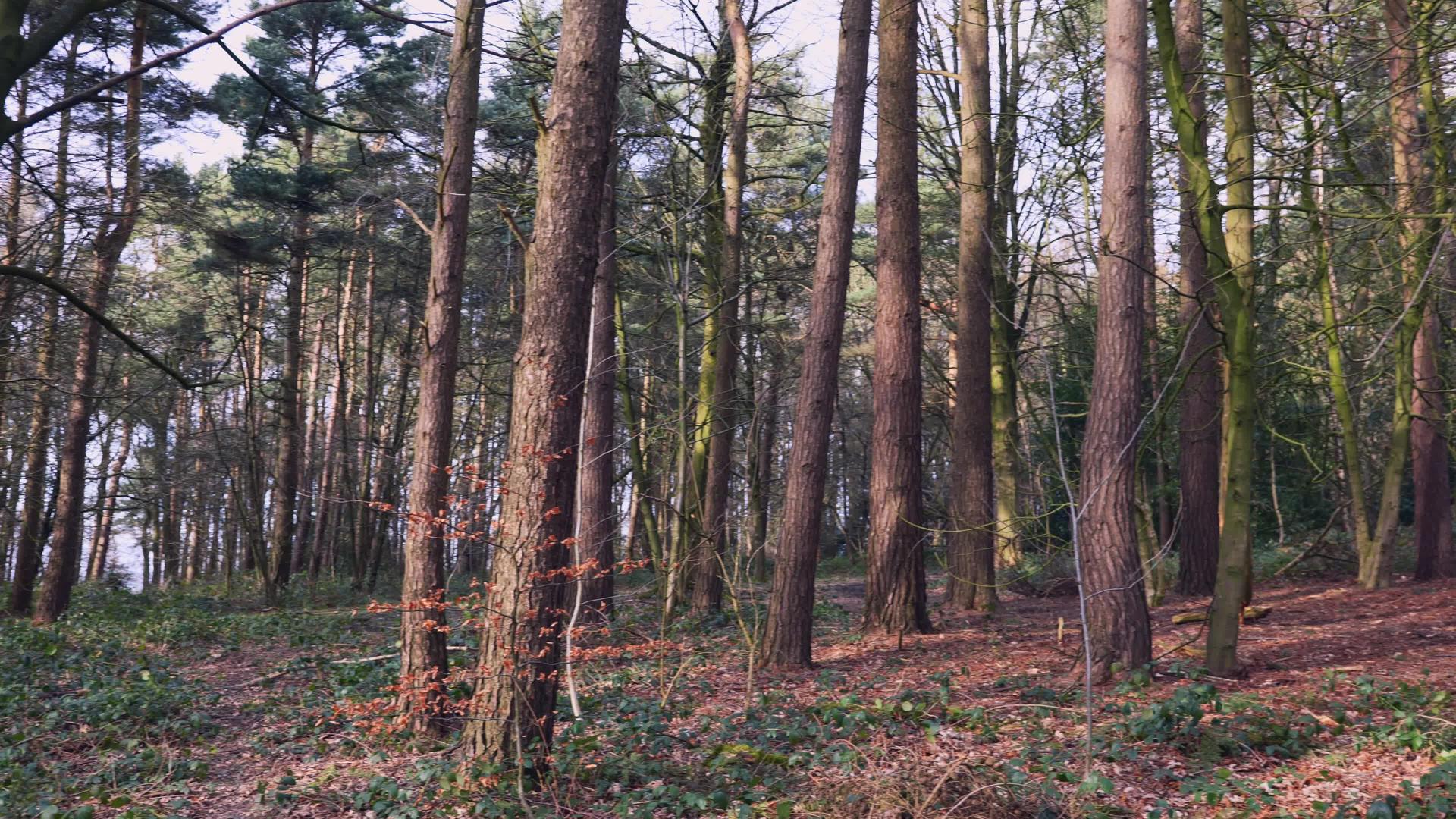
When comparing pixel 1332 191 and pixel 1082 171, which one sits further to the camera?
pixel 1332 191

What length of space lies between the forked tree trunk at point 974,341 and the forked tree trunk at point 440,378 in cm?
707

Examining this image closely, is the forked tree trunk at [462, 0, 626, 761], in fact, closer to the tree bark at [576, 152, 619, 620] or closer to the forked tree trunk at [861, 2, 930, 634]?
the forked tree trunk at [861, 2, 930, 634]

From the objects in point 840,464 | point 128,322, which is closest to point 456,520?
point 128,322

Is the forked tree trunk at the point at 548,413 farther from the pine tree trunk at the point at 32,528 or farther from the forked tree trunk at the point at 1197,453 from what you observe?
the pine tree trunk at the point at 32,528

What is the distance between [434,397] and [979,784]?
15.9ft

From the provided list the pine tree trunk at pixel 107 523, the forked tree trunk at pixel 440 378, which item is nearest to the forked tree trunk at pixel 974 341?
the forked tree trunk at pixel 440 378

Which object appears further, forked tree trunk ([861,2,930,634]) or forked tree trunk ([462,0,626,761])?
forked tree trunk ([861,2,930,634])

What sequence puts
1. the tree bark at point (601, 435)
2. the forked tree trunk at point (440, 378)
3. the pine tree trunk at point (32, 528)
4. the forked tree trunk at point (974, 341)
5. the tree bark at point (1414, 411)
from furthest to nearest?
the pine tree trunk at point (32, 528) < the forked tree trunk at point (974, 341) < the tree bark at point (601, 435) < the tree bark at point (1414, 411) < the forked tree trunk at point (440, 378)

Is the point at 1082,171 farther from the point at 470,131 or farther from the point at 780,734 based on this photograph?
the point at 780,734

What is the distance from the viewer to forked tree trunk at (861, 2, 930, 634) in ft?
32.8

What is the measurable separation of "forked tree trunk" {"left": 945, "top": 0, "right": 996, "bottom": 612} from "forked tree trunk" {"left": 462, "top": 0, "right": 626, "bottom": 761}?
781 cm

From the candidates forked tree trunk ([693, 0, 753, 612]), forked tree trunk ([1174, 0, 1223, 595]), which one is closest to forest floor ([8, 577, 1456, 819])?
forked tree trunk ([1174, 0, 1223, 595])

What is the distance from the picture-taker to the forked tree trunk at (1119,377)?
750 cm

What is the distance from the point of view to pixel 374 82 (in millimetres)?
19047
